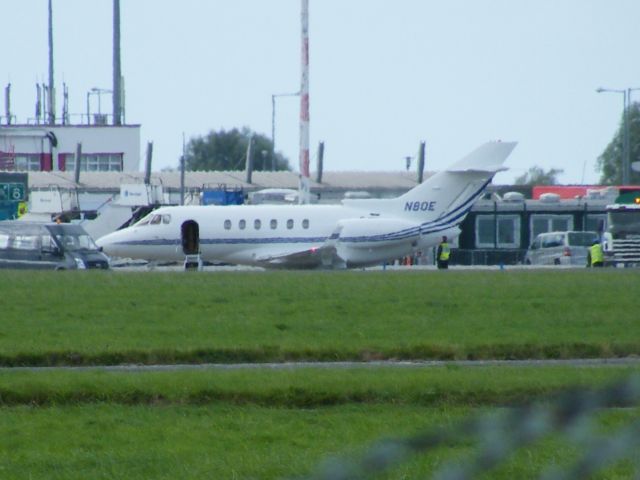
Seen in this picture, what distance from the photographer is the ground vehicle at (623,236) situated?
A: 4350 cm

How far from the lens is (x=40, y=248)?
37.3 meters

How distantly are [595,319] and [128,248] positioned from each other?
23.3 metres

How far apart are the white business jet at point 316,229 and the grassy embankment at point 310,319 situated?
11545 millimetres

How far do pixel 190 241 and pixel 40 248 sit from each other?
5.27 metres

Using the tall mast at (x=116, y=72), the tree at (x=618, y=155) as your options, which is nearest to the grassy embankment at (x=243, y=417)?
the tall mast at (x=116, y=72)

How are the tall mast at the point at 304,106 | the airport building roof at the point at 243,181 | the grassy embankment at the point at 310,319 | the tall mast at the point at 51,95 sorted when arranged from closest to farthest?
the grassy embankment at the point at 310,319 < the tall mast at the point at 304,106 < the airport building roof at the point at 243,181 < the tall mast at the point at 51,95

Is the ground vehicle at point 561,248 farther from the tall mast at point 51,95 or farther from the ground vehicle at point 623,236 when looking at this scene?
the tall mast at point 51,95

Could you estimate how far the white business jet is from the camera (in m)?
40.2

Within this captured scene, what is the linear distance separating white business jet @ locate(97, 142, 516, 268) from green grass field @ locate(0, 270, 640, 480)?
33.2ft

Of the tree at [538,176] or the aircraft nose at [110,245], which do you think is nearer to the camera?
the aircraft nose at [110,245]

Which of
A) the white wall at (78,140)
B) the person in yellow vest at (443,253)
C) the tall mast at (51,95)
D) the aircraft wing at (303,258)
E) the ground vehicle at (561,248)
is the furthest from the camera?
the tall mast at (51,95)

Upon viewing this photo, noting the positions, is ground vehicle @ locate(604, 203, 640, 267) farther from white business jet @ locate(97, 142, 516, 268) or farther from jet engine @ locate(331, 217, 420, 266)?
jet engine @ locate(331, 217, 420, 266)

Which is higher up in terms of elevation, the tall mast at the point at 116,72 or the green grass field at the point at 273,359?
the tall mast at the point at 116,72

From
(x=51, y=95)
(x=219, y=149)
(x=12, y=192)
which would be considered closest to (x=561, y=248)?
(x=12, y=192)
